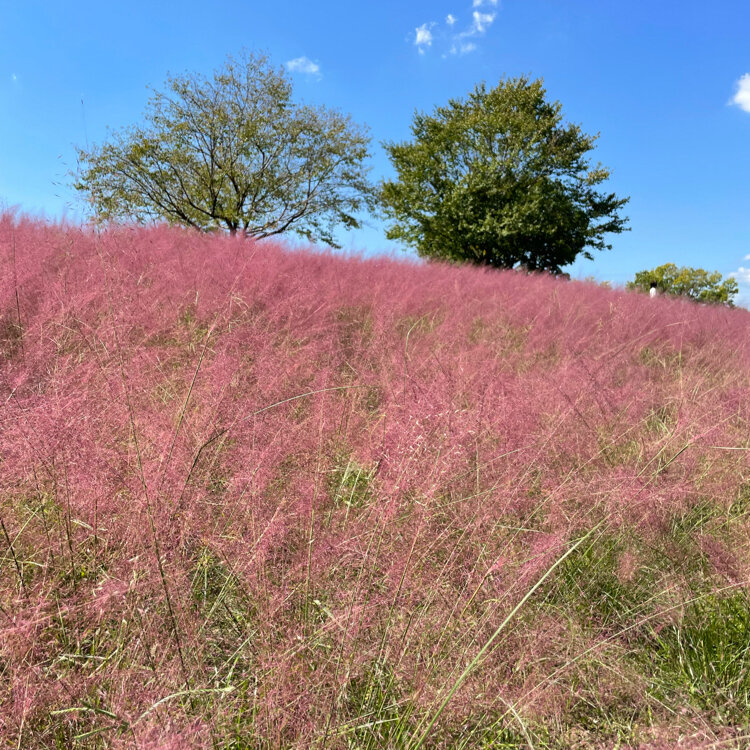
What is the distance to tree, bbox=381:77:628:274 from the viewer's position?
16.8 m

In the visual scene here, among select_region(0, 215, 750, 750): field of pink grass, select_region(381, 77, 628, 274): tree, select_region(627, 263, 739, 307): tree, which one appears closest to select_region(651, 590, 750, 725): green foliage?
select_region(0, 215, 750, 750): field of pink grass

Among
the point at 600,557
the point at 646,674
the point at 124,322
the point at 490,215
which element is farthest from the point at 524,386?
the point at 490,215

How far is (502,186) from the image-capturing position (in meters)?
16.9

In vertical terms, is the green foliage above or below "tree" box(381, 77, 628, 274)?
below

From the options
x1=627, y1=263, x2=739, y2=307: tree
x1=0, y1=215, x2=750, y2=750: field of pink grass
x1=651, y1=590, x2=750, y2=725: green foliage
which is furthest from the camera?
x1=627, y1=263, x2=739, y2=307: tree

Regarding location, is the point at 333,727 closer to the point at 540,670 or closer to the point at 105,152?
the point at 540,670

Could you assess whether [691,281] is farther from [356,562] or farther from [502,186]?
[356,562]

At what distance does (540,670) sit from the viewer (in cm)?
137

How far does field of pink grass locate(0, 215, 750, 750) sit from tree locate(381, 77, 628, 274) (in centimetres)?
1575

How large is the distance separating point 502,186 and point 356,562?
17.8 metres

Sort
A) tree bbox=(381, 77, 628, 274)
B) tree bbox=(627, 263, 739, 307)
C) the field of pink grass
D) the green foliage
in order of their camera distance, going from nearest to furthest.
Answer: the field of pink grass → the green foliage → tree bbox=(381, 77, 628, 274) → tree bbox=(627, 263, 739, 307)

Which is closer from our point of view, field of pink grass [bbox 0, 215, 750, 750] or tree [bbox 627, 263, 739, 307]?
field of pink grass [bbox 0, 215, 750, 750]

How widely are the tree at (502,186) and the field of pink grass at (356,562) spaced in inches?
620

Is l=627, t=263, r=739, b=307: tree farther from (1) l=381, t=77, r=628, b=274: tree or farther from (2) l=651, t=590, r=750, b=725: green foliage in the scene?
(2) l=651, t=590, r=750, b=725: green foliage
